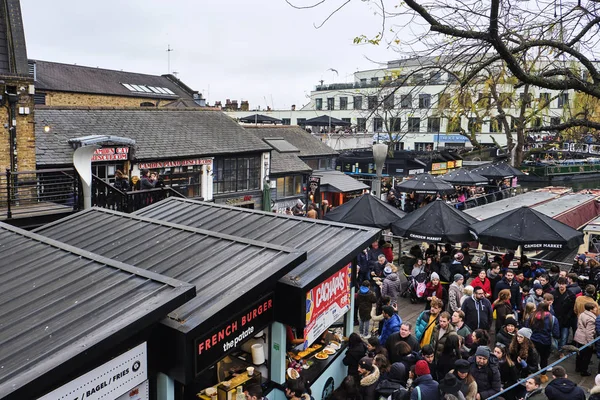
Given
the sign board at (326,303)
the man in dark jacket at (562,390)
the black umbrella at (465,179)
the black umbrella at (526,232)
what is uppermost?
the black umbrella at (465,179)

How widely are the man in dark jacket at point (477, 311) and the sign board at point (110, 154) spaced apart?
14.0m

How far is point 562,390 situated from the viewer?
678cm

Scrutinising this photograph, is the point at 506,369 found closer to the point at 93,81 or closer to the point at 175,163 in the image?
the point at 175,163

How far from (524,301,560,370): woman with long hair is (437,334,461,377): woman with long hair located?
2.30 m

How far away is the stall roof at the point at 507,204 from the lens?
18844mm

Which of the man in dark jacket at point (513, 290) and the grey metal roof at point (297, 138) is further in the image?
the grey metal roof at point (297, 138)

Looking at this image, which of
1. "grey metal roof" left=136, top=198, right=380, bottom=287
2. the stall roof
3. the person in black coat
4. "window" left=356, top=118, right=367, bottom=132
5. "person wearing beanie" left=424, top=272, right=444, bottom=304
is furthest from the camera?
the stall roof

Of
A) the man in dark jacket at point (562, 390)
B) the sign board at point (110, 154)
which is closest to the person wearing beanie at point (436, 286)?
the man in dark jacket at point (562, 390)

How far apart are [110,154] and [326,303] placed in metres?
13.6

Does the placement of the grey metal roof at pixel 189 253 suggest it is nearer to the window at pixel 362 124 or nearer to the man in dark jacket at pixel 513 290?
the window at pixel 362 124

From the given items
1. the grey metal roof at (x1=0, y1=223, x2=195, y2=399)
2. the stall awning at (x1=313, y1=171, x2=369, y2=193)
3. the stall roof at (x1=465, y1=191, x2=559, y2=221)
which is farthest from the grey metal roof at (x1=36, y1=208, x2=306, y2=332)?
the stall awning at (x1=313, y1=171, x2=369, y2=193)

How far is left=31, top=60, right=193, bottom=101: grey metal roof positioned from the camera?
34781 millimetres

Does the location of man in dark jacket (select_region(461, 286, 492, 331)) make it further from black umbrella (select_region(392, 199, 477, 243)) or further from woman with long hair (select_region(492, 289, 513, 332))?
black umbrella (select_region(392, 199, 477, 243))

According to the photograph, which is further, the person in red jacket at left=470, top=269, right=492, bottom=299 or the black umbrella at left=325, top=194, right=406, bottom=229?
the black umbrella at left=325, top=194, right=406, bottom=229
